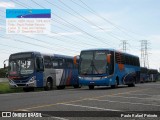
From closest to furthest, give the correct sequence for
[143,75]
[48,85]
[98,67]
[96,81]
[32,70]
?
[32,70], [96,81], [98,67], [48,85], [143,75]

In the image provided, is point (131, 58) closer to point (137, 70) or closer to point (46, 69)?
point (137, 70)

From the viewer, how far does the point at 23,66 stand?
2931 cm

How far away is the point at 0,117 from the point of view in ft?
35.3

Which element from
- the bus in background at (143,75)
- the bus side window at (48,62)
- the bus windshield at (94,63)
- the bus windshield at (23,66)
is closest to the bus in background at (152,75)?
the bus in background at (143,75)

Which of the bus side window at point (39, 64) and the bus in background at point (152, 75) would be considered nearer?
the bus side window at point (39, 64)

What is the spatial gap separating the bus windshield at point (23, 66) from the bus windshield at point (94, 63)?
165 inches

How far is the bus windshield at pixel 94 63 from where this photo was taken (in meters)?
30.2

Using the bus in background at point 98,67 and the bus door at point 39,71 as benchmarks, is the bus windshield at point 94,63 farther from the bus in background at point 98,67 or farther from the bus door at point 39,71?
the bus door at point 39,71

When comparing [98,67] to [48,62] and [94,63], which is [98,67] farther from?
[48,62]

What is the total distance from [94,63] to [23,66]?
220 inches

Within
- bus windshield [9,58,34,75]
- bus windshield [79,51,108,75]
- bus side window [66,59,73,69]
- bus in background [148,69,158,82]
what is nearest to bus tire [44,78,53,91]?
bus windshield [9,58,34,75]

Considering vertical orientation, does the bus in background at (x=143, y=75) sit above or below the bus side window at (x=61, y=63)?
→ below

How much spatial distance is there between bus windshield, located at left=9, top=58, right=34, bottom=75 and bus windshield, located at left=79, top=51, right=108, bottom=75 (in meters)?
4.20

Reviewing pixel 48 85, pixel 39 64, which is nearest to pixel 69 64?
pixel 48 85
